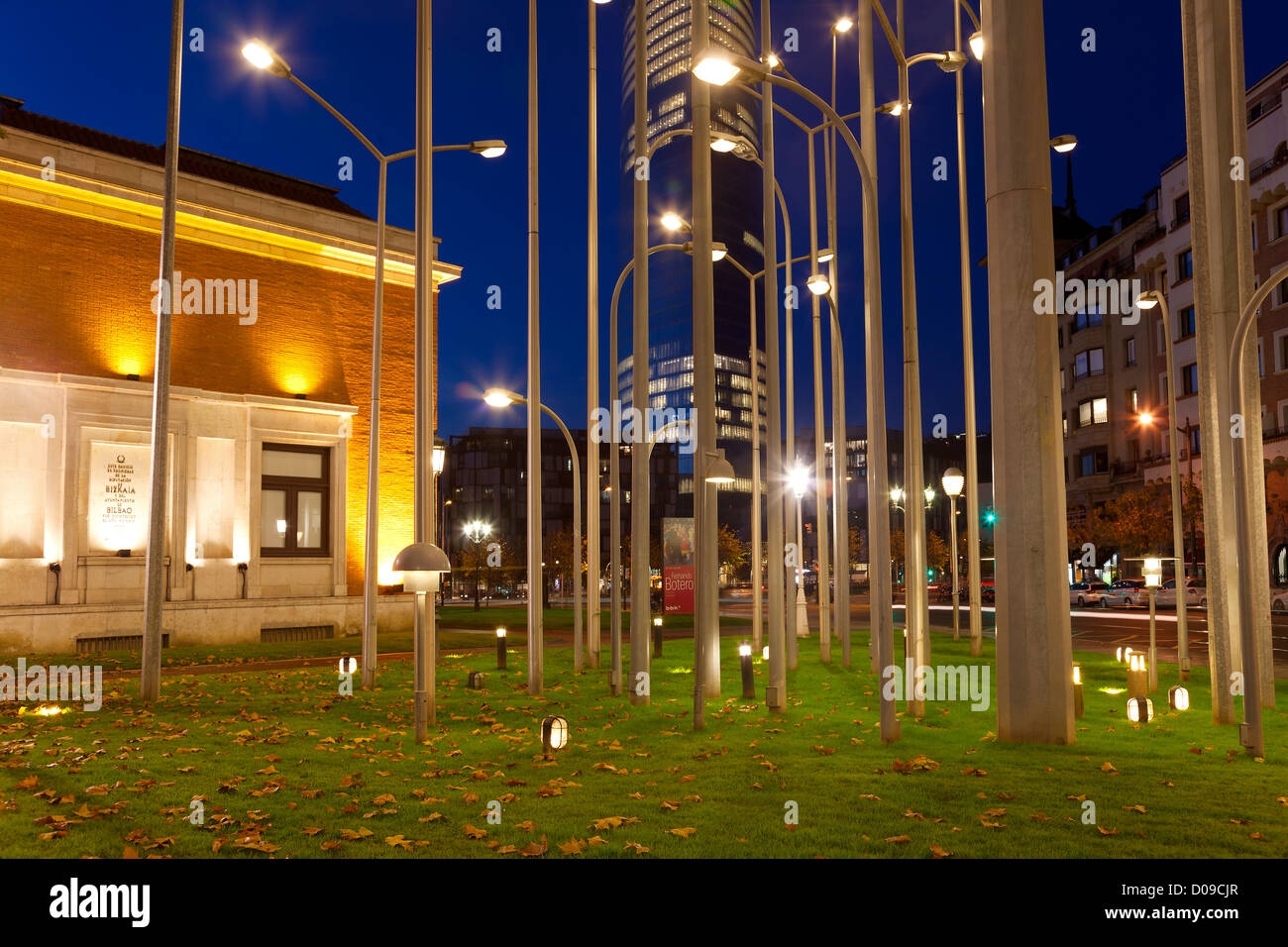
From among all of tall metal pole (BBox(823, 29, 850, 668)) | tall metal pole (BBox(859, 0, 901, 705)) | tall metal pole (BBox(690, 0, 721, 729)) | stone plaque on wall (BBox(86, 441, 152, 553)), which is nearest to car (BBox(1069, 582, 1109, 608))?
tall metal pole (BBox(823, 29, 850, 668))

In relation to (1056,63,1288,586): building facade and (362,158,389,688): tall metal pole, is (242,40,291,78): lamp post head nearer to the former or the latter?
(362,158,389,688): tall metal pole

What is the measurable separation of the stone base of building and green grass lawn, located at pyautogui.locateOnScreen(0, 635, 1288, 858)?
34.9 feet

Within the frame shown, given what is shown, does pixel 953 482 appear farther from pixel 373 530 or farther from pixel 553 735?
pixel 553 735

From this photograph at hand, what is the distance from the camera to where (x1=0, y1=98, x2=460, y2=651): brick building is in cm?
2534

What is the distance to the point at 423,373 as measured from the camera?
13.5 metres

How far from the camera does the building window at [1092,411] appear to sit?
249 feet

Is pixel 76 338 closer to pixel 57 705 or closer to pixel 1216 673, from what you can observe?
pixel 57 705

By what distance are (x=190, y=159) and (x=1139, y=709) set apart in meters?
32.2

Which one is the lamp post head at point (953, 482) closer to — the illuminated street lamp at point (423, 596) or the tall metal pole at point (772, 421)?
the tall metal pole at point (772, 421)

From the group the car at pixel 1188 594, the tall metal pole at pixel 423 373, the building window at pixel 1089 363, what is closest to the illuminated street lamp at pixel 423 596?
the tall metal pole at pixel 423 373

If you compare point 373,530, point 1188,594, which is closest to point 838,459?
point 373,530

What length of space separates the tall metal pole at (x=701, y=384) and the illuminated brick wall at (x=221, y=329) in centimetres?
2010

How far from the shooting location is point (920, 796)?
923cm
